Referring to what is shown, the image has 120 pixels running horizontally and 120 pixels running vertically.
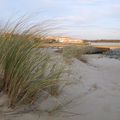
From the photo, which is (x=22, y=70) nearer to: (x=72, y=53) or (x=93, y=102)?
(x=93, y=102)

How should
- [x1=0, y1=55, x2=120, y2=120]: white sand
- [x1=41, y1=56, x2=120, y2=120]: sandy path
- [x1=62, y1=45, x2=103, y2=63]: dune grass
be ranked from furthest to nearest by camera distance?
[x1=62, y1=45, x2=103, y2=63]: dune grass < [x1=41, y1=56, x2=120, y2=120]: sandy path < [x1=0, y1=55, x2=120, y2=120]: white sand

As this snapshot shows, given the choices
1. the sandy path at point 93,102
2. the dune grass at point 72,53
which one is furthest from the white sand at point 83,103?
the dune grass at point 72,53

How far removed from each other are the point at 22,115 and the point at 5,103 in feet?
1.00

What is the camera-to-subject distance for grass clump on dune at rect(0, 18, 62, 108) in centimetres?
451

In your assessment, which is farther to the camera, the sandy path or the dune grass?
the dune grass

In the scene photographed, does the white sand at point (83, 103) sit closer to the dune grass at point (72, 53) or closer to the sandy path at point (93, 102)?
the sandy path at point (93, 102)

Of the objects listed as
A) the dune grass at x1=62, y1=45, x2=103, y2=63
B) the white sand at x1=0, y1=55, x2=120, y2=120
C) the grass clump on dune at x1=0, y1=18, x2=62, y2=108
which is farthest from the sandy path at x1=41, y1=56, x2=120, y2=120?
the dune grass at x1=62, y1=45, x2=103, y2=63

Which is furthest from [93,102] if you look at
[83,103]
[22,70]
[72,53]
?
[72,53]

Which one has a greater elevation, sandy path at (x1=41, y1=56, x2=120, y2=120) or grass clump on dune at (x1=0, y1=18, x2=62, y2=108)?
grass clump on dune at (x1=0, y1=18, x2=62, y2=108)

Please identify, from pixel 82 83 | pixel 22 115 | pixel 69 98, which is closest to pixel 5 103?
pixel 22 115

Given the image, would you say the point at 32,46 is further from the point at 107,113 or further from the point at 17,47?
the point at 107,113

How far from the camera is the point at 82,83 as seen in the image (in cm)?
627

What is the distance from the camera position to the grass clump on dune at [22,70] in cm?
451

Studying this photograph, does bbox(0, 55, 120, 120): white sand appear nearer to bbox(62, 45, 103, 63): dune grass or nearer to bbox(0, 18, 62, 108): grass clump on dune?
bbox(0, 18, 62, 108): grass clump on dune
